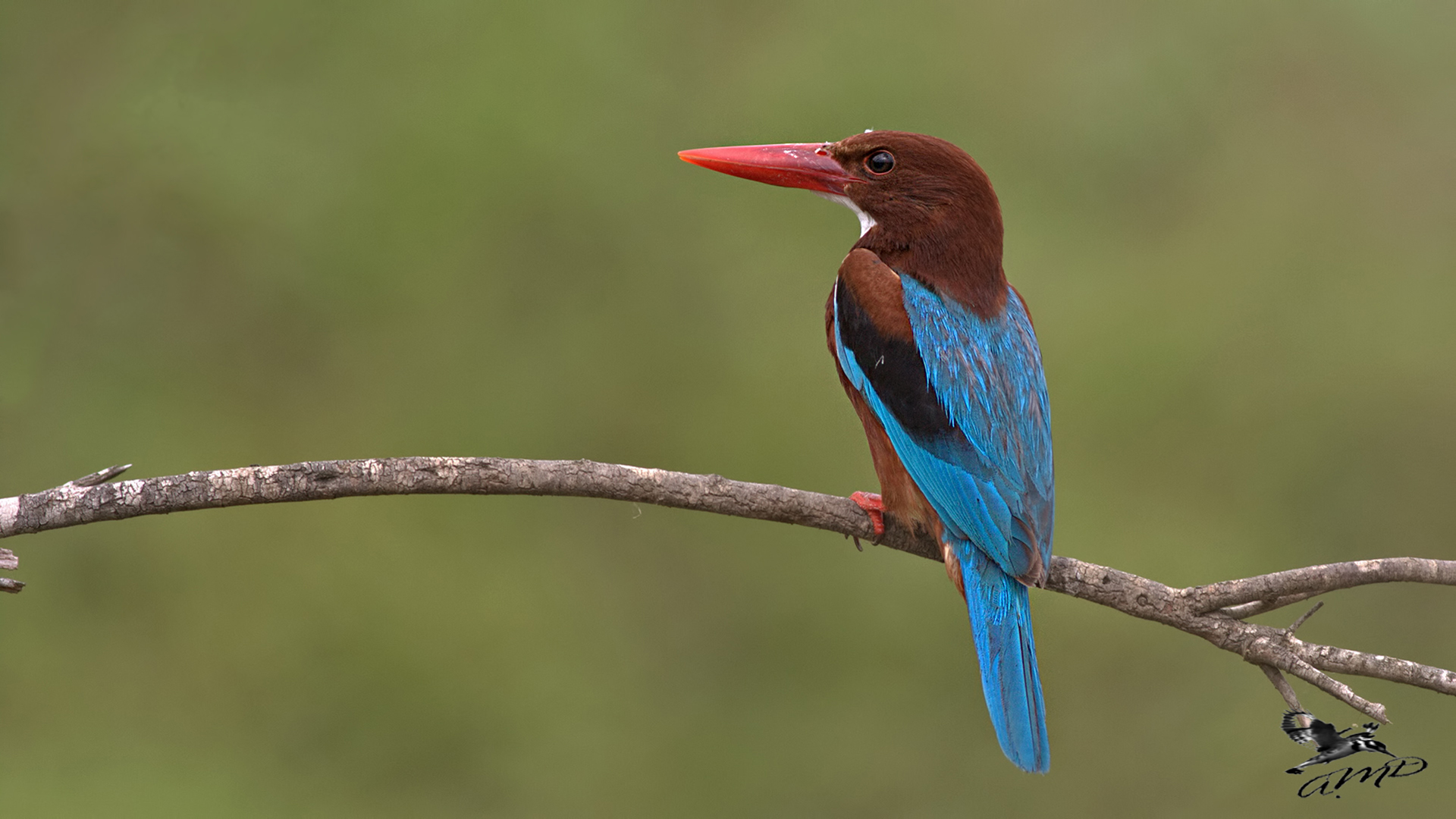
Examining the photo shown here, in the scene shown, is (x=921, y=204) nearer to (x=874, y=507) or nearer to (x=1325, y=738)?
(x=874, y=507)

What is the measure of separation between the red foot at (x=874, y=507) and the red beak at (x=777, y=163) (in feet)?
2.21

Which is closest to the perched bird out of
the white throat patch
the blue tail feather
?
the blue tail feather

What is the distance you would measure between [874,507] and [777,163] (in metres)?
0.81

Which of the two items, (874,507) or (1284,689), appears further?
(874,507)

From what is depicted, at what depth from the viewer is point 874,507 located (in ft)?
7.07

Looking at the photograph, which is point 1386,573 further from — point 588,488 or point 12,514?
point 12,514

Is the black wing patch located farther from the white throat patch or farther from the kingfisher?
the white throat patch

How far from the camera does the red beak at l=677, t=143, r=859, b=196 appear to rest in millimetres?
2473

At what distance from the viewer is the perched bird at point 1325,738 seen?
1.77 metres

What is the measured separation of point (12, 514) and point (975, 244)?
1681mm

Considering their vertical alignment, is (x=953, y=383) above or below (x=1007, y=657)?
above

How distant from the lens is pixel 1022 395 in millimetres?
2162

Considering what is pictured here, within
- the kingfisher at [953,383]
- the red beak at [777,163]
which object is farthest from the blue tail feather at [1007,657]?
the red beak at [777,163]

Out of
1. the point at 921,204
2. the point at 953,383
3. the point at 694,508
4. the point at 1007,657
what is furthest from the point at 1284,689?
the point at 921,204
